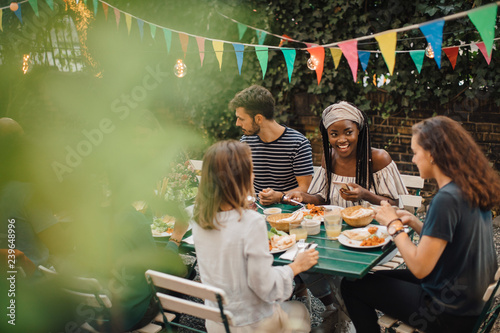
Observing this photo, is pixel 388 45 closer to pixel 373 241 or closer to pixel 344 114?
pixel 344 114

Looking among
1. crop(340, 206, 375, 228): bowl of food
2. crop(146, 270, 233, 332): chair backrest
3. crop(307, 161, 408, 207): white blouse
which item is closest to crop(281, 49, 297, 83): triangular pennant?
crop(307, 161, 408, 207): white blouse

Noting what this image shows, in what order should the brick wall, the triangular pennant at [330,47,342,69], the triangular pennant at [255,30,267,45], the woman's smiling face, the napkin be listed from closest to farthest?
the napkin → the woman's smiling face → the triangular pennant at [330,47,342,69] → the brick wall → the triangular pennant at [255,30,267,45]

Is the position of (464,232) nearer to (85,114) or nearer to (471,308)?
(471,308)

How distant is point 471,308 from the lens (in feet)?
6.05

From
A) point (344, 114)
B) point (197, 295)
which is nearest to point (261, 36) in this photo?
point (344, 114)

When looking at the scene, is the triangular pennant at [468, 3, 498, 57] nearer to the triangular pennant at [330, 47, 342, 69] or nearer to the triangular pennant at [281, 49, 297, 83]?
the triangular pennant at [330, 47, 342, 69]

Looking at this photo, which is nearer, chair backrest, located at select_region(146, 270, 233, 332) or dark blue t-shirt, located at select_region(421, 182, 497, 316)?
chair backrest, located at select_region(146, 270, 233, 332)

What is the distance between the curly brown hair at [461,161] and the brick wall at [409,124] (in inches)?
120

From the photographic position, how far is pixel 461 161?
6.11 ft

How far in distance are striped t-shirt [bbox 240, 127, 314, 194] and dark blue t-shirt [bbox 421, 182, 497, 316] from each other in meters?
1.66

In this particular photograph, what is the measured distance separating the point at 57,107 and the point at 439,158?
5.90 ft

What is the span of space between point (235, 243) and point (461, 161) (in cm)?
108

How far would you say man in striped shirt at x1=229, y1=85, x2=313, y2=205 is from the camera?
11.2 feet

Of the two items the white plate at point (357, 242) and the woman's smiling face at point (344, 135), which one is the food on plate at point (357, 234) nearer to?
the white plate at point (357, 242)
